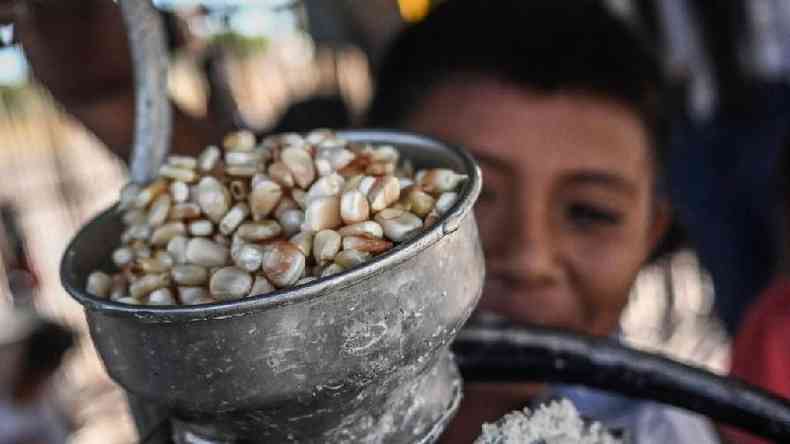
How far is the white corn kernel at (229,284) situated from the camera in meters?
0.30

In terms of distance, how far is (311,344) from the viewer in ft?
0.93

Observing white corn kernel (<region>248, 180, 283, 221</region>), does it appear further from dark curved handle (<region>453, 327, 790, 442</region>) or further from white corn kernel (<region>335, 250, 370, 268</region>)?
dark curved handle (<region>453, 327, 790, 442</region>)

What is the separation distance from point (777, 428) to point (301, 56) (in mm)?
3261

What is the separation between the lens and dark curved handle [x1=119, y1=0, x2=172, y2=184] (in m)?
0.39

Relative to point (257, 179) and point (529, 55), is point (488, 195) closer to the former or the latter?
point (529, 55)

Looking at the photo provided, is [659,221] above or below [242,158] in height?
below

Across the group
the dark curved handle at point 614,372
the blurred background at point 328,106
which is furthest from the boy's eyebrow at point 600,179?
the dark curved handle at point 614,372

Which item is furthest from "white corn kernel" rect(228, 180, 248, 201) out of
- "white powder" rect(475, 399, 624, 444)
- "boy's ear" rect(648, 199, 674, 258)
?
"boy's ear" rect(648, 199, 674, 258)

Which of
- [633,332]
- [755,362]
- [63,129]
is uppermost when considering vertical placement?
[755,362]

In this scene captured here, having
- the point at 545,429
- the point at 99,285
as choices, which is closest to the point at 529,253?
the point at 545,429

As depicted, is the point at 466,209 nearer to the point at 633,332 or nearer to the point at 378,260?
the point at 378,260

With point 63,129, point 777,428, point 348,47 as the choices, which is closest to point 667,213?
point 777,428

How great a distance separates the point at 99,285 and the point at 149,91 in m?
0.12

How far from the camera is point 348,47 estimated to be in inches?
85.8
